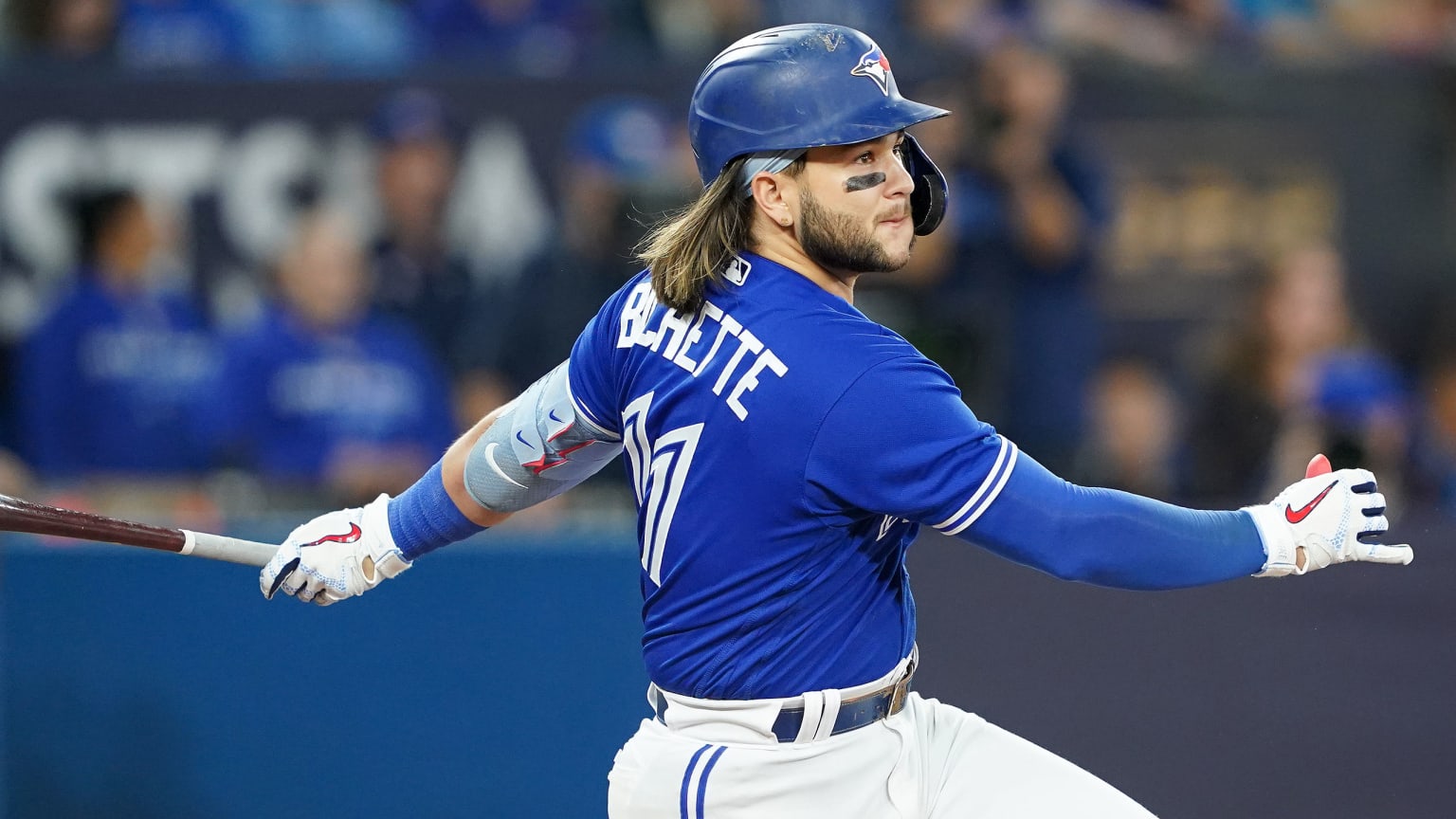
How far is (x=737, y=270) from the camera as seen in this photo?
3271 millimetres

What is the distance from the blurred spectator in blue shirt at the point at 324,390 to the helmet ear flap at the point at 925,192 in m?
3.72

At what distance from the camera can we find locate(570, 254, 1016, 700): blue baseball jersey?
3.03m

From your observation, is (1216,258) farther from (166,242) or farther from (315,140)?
(166,242)

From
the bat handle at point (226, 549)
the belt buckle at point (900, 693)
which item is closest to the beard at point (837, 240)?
the belt buckle at point (900, 693)

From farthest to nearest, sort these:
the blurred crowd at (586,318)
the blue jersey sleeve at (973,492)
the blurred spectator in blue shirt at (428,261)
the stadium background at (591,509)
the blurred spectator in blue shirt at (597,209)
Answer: the blurred spectator in blue shirt at (428,261) → the blurred spectator in blue shirt at (597,209) → the blurred crowd at (586,318) → the stadium background at (591,509) → the blue jersey sleeve at (973,492)

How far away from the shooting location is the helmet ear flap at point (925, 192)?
3467 mm

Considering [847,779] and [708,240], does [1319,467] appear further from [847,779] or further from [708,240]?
[708,240]

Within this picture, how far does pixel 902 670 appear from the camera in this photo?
334 centimetres

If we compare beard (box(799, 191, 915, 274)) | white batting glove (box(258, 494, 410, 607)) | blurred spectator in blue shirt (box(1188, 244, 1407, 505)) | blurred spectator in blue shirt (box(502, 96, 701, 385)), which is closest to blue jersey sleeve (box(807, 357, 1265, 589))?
beard (box(799, 191, 915, 274))

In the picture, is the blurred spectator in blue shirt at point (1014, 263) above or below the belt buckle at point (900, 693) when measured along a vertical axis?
above

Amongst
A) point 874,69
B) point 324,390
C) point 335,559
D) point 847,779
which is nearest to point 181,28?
point 324,390

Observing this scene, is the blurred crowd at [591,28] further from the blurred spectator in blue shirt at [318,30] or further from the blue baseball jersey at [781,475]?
the blue baseball jersey at [781,475]

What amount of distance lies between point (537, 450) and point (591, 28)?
5.17 meters

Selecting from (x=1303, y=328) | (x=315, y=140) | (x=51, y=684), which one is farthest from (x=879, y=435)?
(x=315, y=140)
